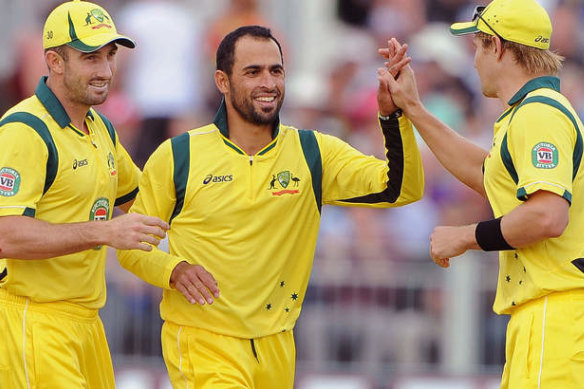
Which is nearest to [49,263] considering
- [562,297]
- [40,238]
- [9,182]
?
[40,238]

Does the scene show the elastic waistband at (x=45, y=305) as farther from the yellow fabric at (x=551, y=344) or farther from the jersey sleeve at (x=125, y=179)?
the yellow fabric at (x=551, y=344)

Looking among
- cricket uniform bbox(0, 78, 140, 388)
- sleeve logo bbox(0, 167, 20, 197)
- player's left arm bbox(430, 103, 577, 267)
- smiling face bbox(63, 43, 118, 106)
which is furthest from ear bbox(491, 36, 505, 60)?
sleeve logo bbox(0, 167, 20, 197)

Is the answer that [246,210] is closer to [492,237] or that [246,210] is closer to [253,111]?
[253,111]

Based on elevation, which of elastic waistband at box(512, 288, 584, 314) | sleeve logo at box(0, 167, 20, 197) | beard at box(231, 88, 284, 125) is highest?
beard at box(231, 88, 284, 125)

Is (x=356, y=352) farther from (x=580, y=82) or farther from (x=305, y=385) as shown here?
(x=580, y=82)

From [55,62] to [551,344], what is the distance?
3.17 meters

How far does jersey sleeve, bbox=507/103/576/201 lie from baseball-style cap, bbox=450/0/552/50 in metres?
0.44

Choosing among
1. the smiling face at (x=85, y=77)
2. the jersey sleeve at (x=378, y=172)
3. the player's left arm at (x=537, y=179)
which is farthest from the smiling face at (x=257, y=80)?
the player's left arm at (x=537, y=179)

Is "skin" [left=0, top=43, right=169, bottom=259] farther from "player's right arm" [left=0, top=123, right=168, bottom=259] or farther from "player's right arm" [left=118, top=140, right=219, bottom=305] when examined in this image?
"player's right arm" [left=118, top=140, right=219, bottom=305]

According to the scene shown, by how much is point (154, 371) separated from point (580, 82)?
5.40 meters

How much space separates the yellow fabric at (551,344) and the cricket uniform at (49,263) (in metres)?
2.42

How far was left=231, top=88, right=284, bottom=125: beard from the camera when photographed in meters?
6.88

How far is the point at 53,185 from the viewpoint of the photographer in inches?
257

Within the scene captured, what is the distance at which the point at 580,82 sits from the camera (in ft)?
41.1
